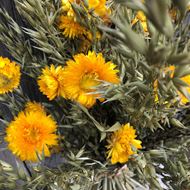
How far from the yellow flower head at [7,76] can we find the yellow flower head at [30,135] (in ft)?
0.12

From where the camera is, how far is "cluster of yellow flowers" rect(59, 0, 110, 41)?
0.35m

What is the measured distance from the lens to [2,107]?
548 millimetres

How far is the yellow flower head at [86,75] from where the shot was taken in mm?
336

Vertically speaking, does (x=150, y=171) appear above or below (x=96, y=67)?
below

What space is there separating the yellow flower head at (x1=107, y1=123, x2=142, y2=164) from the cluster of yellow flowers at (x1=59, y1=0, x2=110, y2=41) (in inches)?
4.0

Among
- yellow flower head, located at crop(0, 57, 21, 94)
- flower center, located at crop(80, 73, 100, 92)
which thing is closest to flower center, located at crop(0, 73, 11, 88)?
yellow flower head, located at crop(0, 57, 21, 94)

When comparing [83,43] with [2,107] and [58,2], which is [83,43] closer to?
[58,2]

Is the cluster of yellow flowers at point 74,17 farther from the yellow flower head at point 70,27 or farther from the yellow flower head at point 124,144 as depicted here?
the yellow flower head at point 124,144

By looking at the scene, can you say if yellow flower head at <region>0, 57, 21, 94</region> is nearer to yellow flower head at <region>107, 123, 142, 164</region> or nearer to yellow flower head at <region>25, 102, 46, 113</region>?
yellow flower head at <region>25, 102, 46, 113</region>

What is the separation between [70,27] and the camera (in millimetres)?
359

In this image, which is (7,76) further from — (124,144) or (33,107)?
(124,144)

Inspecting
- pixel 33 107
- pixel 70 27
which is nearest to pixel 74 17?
pixel 70 27

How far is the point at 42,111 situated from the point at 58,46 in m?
0.08

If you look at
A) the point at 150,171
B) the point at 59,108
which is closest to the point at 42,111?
the point at 59,108
